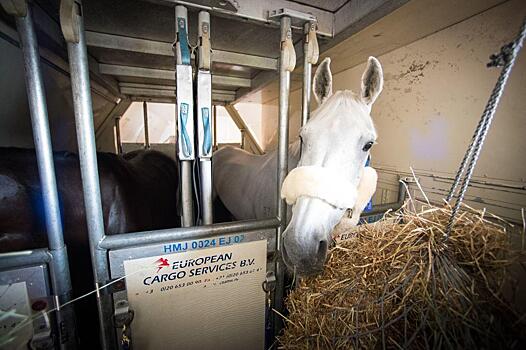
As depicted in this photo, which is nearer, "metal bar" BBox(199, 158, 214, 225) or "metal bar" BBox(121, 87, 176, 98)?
"metal bar" BBox(199, 158, 214, 225)

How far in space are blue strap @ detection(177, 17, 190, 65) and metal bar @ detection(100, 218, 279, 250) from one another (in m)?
0.71

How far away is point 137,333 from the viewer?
0.87 metres

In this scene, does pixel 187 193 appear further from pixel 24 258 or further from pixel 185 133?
pixel 24 258

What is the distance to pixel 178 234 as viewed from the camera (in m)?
0.84

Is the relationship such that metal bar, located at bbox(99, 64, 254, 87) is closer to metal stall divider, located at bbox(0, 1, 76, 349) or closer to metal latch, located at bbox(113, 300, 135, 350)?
metal stall divider, located at bbox(0, 1, 76, 349)

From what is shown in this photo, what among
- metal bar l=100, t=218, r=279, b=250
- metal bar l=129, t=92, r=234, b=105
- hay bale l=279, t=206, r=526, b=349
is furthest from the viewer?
metal bar l=129, t=92, r=234, b=105

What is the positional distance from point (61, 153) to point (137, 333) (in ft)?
3.62

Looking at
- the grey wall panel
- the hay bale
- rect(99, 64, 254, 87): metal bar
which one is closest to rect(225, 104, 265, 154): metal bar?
rect(99, 64, 254, 87): metal bar

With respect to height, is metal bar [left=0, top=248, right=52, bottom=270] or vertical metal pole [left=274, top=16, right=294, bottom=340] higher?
vertical metal pole [left=274, top=16, right=294, bottom=340]

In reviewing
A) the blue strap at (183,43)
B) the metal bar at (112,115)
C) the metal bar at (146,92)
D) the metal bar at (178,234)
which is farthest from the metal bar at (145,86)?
the metal bar at (178,234)

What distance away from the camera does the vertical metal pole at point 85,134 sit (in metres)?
0.67

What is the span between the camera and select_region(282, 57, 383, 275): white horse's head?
774mm

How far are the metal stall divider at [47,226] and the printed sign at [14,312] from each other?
0.02m

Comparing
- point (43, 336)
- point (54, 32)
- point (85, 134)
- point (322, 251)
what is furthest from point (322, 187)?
point (54, 32)
